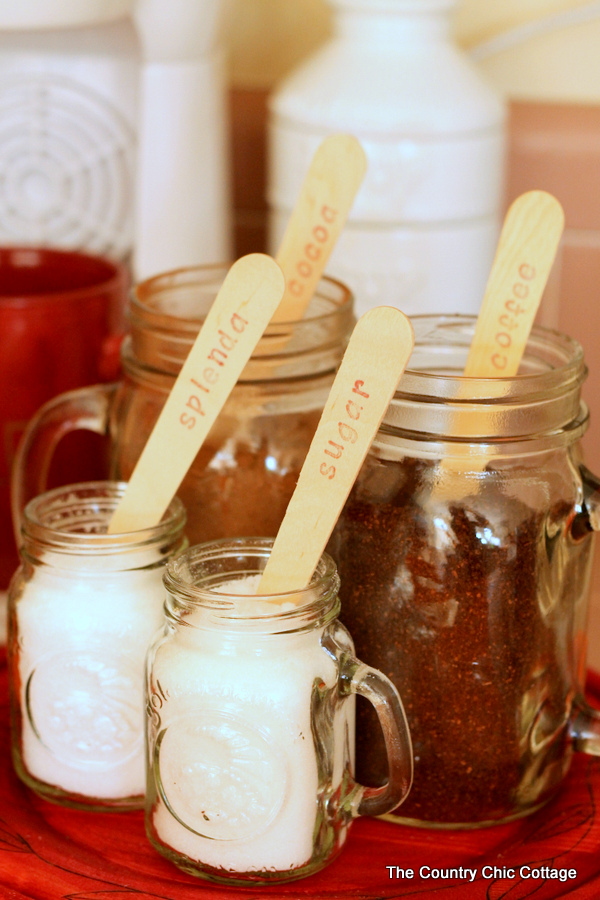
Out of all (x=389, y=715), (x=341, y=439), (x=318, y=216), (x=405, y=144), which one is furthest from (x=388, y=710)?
(x=405, y=144)

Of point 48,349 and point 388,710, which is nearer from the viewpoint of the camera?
point 388,710

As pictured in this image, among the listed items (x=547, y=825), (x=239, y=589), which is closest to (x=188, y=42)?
(x=239, y=589)

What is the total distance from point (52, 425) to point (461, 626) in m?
0.25

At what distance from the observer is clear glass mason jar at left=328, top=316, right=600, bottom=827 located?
1.56 feet

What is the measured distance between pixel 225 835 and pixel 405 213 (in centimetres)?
43

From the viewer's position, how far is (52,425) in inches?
24.1

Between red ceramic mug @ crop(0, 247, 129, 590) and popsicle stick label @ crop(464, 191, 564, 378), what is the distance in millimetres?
263

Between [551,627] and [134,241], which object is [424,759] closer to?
[551,627]

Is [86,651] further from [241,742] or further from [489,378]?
[489,378]

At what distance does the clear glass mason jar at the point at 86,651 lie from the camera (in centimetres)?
50

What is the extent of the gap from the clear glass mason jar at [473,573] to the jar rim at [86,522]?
76 millimetres

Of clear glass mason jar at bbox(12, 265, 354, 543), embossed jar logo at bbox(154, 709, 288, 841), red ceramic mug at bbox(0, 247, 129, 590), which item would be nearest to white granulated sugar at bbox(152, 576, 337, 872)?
embossed jar logo at bbox(154, 709, 288, 841)

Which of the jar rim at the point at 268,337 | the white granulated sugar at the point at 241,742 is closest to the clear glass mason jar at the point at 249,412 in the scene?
the jar rim at the point at 268,337

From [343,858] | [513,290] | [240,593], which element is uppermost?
[513,290]
